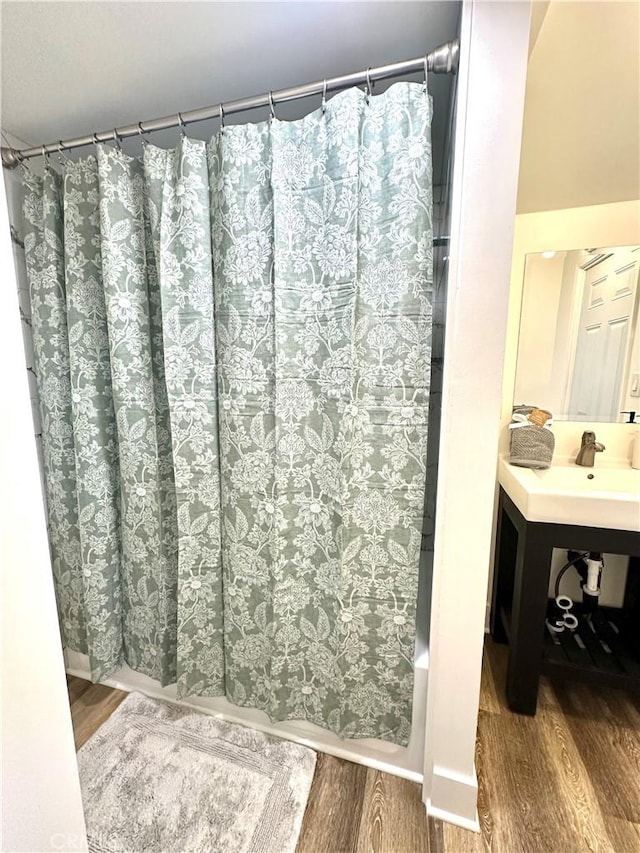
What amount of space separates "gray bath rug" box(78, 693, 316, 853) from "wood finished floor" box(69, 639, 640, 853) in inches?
3.2

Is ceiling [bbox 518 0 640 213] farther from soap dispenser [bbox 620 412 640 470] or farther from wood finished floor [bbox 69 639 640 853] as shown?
wood finished floor [bbox 69 639 640 853]

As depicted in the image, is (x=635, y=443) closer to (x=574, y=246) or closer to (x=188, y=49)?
(x=574, y=246)

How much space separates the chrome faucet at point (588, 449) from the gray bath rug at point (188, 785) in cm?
164

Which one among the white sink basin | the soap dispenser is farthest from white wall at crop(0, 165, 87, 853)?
the soap dispenser

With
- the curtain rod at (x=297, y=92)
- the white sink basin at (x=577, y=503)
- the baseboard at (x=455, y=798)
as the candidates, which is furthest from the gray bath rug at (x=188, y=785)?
the curtain rod at (x=297, y=92)

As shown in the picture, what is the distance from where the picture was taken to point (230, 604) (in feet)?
4.03

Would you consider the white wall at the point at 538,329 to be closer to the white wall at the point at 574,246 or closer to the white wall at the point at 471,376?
the white wall at the point at 574,246

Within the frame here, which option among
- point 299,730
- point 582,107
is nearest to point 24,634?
point 299,730

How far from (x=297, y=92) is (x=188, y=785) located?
2119mm

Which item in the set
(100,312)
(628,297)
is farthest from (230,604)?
(628,297)

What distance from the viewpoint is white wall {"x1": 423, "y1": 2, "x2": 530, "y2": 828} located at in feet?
2.54

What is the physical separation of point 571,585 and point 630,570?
26 cm

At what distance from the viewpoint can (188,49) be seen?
0.97m

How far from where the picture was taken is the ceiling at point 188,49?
0.87 metres
